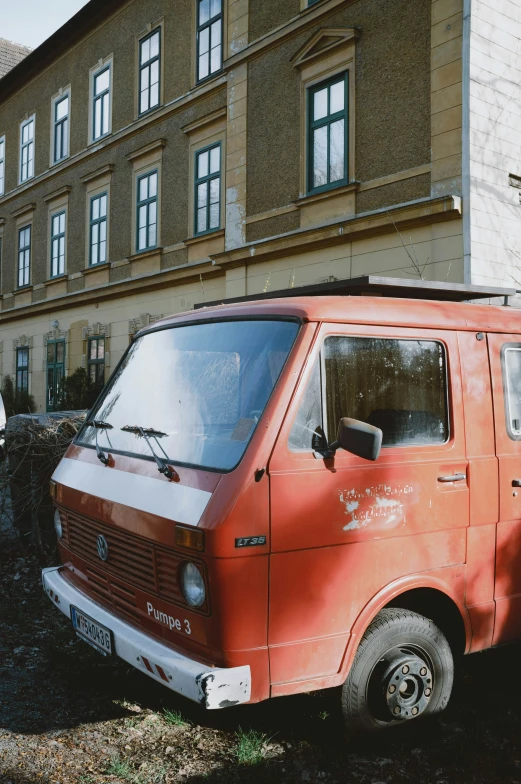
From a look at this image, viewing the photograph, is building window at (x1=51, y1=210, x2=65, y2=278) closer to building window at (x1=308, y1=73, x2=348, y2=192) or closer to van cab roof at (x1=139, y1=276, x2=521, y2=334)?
building window at (x1=308, y1=73, x2=348, y2=192)

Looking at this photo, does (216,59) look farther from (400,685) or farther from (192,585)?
(400,685)

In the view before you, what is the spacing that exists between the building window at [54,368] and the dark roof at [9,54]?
15.5 meters

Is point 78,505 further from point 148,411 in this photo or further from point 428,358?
point 428,358

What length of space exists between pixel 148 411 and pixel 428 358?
146cm

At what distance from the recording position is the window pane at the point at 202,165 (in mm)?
15922

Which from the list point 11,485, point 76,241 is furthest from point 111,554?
point 76,241

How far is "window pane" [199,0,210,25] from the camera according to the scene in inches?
624

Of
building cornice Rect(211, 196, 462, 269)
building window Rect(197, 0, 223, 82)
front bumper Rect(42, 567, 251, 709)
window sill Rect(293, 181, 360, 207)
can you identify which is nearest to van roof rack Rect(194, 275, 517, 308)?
front bumper Rect(42, 567, 251, 709)

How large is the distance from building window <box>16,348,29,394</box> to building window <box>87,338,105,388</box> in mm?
4264

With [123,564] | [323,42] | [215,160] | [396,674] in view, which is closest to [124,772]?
[123,564]

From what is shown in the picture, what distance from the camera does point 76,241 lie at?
20.9 metres

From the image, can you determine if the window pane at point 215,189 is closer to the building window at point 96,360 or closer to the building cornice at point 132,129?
the building cornice at point 132,129

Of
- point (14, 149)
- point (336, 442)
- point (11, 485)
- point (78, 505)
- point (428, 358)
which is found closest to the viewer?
point (336, 442)

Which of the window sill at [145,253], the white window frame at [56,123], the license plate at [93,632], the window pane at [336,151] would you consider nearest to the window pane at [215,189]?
the window sill at [145,253]
